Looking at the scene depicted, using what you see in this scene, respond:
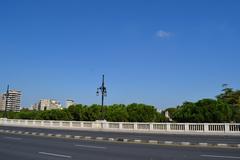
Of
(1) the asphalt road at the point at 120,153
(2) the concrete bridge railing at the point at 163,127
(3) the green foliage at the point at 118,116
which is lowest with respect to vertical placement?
(1) the asphalt road at the point at 120,153

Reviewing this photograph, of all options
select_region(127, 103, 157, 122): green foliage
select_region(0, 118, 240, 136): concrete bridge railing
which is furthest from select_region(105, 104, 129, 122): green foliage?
select_region(0, 118, 240, 136): concrete bridge railing

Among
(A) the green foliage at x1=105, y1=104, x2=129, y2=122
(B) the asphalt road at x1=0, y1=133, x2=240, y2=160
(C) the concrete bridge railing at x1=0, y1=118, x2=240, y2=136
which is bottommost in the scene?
(B) the asphalt road at x1=0, y1=133, x2=240, y2=160

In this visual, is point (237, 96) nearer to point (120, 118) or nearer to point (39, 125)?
point (120, 118)

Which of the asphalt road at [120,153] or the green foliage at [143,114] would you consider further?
the green foliage at [143,114]

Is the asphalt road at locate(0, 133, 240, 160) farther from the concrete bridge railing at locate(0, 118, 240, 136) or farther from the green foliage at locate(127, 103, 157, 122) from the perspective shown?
the green foliage at locate(127, 103, 157, 122)

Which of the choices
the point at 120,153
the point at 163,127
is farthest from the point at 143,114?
the point at 120,153

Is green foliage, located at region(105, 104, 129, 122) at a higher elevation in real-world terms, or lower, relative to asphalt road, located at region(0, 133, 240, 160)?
higher

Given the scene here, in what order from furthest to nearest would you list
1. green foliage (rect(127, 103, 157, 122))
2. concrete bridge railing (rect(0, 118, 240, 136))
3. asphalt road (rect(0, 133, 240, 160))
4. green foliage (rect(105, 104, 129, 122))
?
1. green foliage (rect(127, 103, 157, 122))
2. green foliage (rect(105, 104, 129, 122))
3. concrete bridge railing (rect(0, 118, 240, 136))
4. asphalt road (rect(0, 133, 240, 160))

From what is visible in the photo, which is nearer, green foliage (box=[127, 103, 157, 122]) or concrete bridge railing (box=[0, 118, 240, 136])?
concrete bridge railing (box=[0, 118, 240, 136])

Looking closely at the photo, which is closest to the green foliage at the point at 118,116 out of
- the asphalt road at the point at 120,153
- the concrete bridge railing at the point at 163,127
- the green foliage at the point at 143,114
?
the green foliage at the point at 143,114

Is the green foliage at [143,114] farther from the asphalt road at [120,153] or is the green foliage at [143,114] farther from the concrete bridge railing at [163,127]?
the asphalt road at [120,153]

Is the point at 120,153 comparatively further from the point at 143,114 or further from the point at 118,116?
the point at 143,114

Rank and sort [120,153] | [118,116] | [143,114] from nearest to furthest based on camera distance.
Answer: [120,153] < [118,116] < [143,114]

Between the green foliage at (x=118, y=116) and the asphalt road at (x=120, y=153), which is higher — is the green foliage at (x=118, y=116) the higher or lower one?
the higher one
